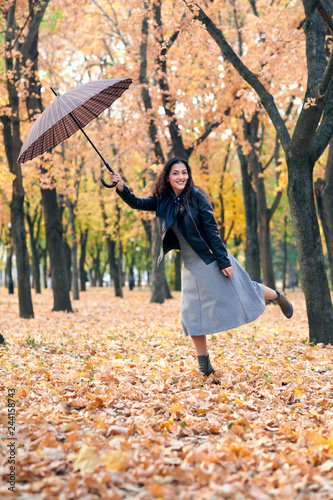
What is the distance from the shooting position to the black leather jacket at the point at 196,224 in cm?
457

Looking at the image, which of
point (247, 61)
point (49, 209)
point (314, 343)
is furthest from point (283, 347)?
point (49, 209)

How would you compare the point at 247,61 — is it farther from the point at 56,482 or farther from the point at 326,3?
the point at 56,482

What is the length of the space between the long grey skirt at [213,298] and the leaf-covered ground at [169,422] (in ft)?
2.16

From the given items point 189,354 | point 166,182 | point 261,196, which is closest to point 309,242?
point 189,354

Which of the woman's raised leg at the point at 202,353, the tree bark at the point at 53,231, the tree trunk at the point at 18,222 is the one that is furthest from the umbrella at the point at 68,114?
the tree bark at the point at 53,231

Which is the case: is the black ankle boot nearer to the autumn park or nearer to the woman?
the autumn park

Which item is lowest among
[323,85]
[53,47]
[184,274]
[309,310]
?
[309,310]

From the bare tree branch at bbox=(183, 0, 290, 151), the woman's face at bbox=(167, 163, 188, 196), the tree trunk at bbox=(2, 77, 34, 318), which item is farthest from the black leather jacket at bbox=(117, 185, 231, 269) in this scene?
the tree trunk at bbox=(2, 77, 34, 318)

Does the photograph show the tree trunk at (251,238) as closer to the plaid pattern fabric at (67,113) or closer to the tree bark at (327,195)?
the tree bark at (327,195)

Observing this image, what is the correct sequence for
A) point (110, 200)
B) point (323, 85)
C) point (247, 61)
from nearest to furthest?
point (323, 85) → point (247, 61) → point (110, 200)

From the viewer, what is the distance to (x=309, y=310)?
22.1 ft

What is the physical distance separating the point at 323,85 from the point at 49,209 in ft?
29.0

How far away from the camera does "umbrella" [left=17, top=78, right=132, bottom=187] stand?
480cm

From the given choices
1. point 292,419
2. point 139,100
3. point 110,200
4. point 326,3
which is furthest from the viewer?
point 110,200
